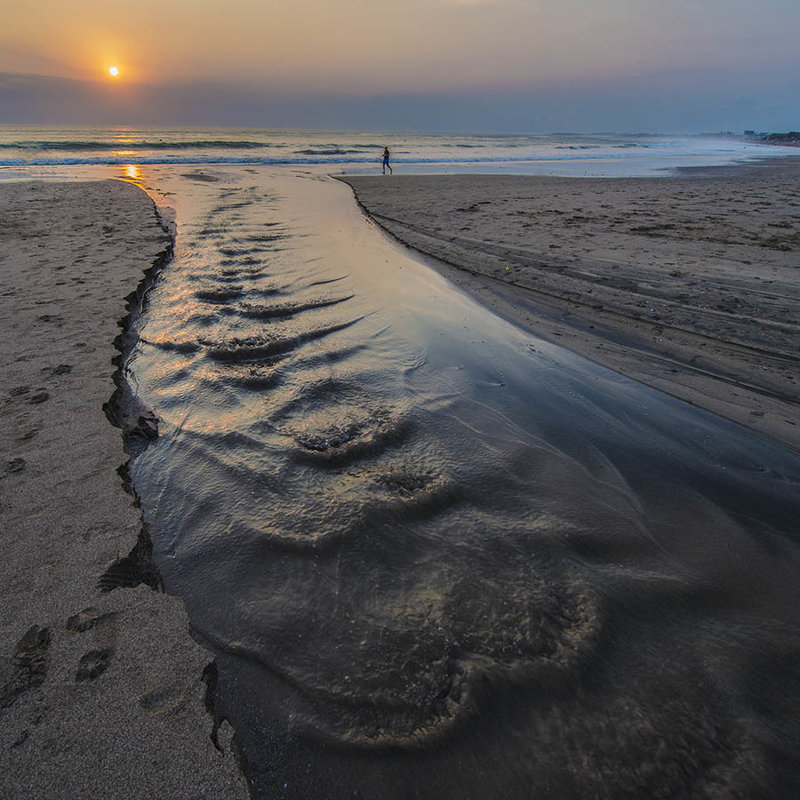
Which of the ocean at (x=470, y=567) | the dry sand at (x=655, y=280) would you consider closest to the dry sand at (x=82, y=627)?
the ocean at (x=470, y=567)

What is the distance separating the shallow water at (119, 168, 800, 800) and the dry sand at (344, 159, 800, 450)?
1.98ft

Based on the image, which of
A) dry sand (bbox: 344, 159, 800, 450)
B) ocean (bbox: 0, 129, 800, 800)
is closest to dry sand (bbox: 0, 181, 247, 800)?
ocean (bbox: 0, 129, 800, 800)

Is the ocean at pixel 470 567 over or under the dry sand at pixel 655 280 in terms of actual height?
under

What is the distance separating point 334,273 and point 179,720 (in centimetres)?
598

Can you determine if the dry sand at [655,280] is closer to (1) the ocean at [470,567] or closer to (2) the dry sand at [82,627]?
(1) the ocean at [470,567]

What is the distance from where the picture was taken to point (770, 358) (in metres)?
4.07

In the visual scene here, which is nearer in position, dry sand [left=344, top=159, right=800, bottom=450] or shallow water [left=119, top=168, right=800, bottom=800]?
shallow water [left=119, top=168, right=800, bottom=800]

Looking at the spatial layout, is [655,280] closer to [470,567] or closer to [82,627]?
[470,567]

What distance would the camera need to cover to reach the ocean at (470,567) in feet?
4.53

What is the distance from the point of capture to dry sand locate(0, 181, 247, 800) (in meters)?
1.29

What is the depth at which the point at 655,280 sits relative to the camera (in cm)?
593

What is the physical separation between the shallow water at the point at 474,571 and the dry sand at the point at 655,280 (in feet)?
1.98

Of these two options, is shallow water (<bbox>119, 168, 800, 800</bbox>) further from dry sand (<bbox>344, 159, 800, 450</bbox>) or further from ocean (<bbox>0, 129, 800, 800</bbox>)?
dry sand (<bbox>344, 159, 800, 450</bbox>)

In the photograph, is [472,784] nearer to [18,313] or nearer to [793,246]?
[18,313]
